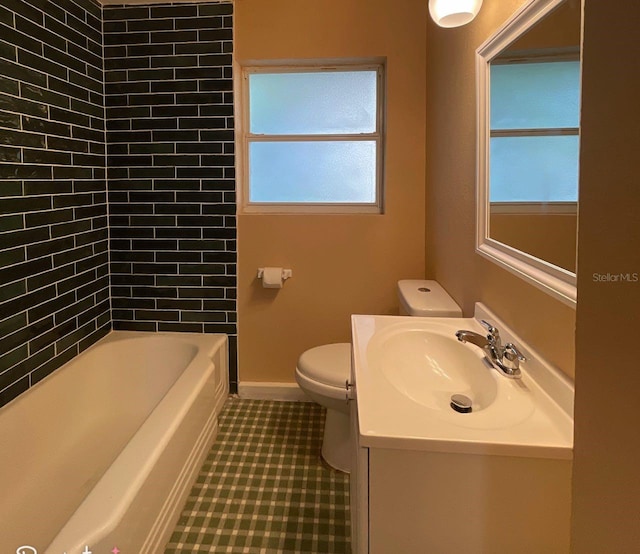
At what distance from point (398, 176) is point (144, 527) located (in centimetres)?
208

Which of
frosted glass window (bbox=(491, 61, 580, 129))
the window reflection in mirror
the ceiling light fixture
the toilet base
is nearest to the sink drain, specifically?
the window reflection in mirror

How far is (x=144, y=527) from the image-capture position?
1463 mm

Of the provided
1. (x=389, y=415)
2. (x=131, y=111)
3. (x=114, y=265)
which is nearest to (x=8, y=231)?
(x=114, y=265)

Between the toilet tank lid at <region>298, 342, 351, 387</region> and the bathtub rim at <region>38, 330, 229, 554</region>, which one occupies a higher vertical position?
the toilet tank lid at <region>298, 342, 351, 387</region>

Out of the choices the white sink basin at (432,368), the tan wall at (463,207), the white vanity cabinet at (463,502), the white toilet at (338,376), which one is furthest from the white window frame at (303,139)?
the white vanity cabinet at (463,502)

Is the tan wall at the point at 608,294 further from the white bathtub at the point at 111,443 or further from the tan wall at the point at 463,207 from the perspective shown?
the white bathtub at the point at 111,443

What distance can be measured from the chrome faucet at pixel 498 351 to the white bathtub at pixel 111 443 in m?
1.08

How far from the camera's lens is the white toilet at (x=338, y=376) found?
2031mm

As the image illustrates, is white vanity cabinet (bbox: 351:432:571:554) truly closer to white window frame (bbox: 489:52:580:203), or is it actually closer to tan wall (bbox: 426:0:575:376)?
tan wall (bbox: 426:0:575:376)

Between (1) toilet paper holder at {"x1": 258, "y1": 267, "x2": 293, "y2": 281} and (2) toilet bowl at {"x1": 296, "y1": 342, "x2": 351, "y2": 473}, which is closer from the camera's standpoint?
(2) toilet bowl at {"x1": 296, "y1": 342, "x2": 351, "y2": 473}

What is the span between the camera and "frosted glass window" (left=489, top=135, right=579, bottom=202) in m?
1.08

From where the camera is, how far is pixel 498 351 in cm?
131

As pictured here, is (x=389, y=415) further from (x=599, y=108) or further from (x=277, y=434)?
(x=277, y=434)

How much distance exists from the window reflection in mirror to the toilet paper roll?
4.58 ft
